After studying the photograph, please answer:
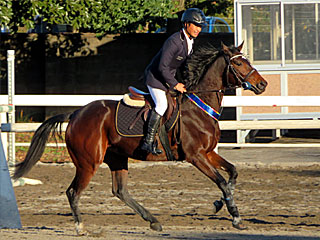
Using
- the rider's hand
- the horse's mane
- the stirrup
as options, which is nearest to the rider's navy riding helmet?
the horse's mane

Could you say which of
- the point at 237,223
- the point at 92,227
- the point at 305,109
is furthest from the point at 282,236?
the point at 305,109

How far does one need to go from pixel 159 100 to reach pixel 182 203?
6.05 ft

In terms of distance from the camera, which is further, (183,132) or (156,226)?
(183,132)

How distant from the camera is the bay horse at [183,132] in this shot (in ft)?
24.7

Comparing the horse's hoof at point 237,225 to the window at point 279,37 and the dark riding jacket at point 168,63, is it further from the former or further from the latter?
the window at point 279,37

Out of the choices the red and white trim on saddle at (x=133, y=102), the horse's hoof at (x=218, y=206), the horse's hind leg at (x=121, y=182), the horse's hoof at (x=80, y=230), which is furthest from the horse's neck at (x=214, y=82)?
the horse's hoof at (x=80, y=230)

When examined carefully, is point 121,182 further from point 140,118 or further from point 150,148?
point 140,118

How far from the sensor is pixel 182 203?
8.87 meters

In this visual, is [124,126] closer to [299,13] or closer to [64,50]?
[299,13]

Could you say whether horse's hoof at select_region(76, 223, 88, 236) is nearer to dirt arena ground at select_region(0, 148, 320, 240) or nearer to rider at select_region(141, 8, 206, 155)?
dirt arena ground at select_region(0, 148, 320, 240)

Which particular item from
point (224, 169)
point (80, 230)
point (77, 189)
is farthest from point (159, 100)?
point (80, 230)

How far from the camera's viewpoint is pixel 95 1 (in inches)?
609

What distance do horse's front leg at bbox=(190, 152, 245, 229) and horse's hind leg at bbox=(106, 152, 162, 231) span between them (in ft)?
2.61

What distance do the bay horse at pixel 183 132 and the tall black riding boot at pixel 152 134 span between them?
0.18m
